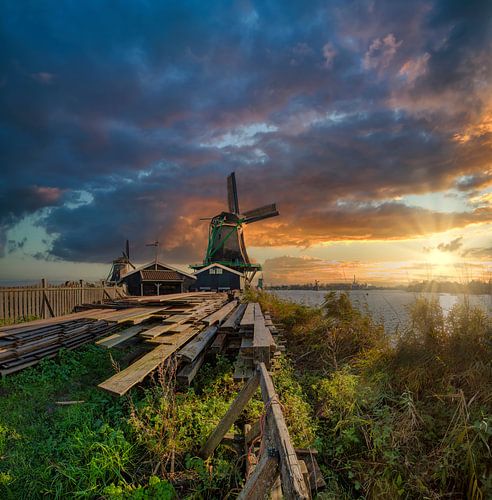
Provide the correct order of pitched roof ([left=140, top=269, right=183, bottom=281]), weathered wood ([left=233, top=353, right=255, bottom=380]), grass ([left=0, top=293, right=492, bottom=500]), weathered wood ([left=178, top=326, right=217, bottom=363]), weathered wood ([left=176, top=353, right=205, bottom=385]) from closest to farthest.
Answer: grass ([left=0, top=293, right=492, bottom=500]) → weathered wood ([left=233, top=353, right=255, bottom=380]) → weathered wood ([left=176, top=353, right=205, bottom=385]) → weathered wood ([left=178, top=326, right=217, bottom=363]) → pitched roof ([left=140, top=269, right=183, bottom=281])

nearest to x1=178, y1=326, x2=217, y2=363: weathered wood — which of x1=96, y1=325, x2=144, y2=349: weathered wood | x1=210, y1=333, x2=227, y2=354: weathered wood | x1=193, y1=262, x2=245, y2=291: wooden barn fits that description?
x1=210, y1=333, x2=227, y2=354: weathered wood

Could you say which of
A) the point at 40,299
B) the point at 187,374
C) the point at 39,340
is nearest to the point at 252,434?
the point at 187,374

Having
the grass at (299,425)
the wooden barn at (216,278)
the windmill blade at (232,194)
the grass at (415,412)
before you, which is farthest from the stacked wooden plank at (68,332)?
the windmill blade at (232,194)

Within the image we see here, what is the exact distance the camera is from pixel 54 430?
4492mm

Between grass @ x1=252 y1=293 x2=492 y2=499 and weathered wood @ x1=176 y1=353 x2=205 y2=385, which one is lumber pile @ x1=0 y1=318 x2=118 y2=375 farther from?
grass @ x1=252 y1=293 x2=492 y2=499

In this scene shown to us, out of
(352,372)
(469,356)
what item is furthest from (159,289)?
(469,356)

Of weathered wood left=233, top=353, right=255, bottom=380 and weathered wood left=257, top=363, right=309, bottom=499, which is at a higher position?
weathered wood left=257, top=363, right=309, bottom=499

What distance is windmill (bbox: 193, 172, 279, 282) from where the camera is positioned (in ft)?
134

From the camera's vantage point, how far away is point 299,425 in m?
4.51

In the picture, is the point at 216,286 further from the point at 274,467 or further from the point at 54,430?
the point at 274,467

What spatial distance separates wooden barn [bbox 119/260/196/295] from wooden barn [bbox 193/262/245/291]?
1.62 meters

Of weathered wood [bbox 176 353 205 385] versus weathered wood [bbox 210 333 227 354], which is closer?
weathered wood [bbox 176 353 205 385]

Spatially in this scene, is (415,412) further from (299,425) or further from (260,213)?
(260,213)

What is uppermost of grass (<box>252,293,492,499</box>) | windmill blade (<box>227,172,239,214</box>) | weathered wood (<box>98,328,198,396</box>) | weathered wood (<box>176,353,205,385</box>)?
windmill blade (<box>227,172,239,214</box>)
